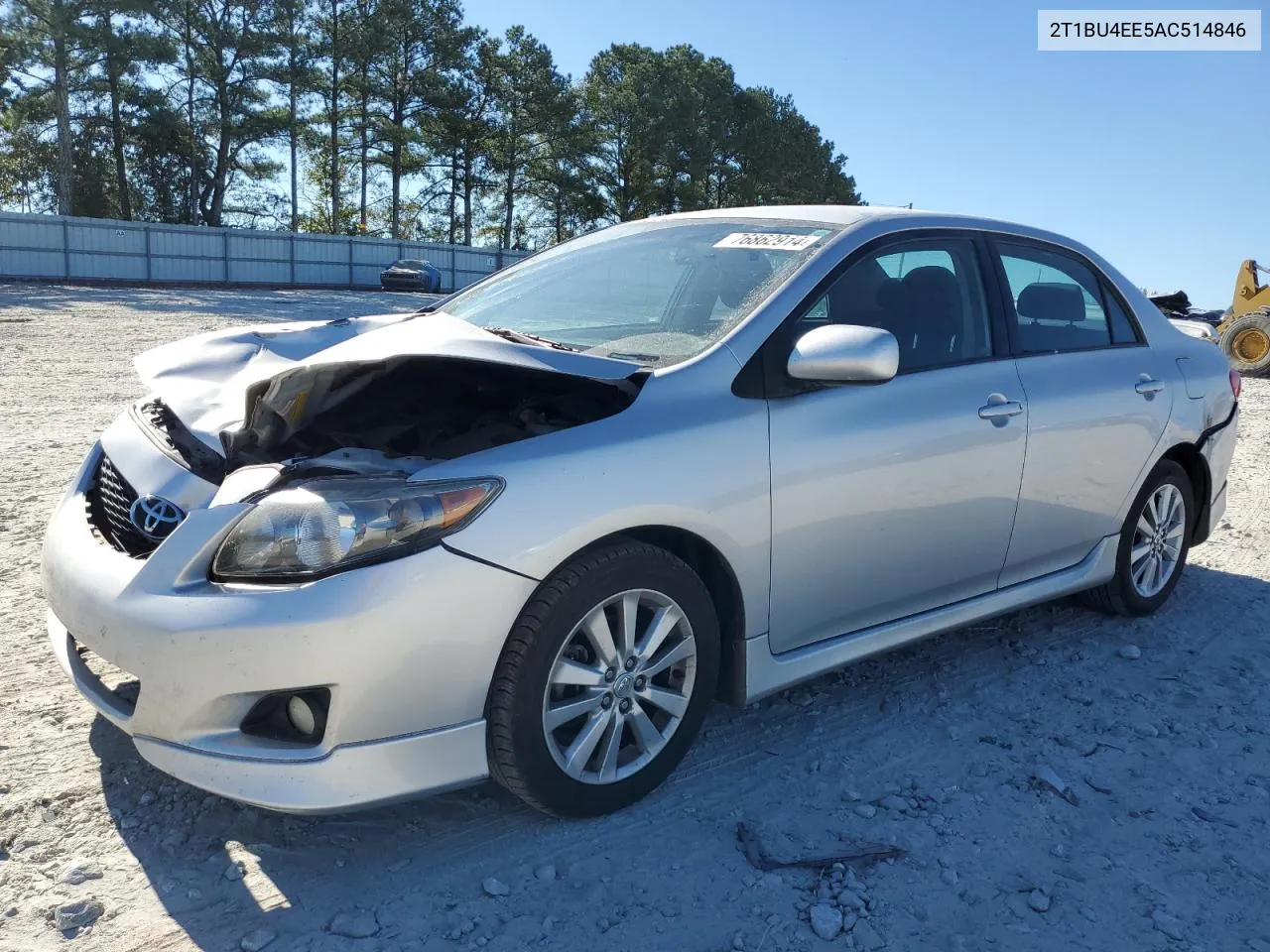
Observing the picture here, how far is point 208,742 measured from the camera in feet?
7.93

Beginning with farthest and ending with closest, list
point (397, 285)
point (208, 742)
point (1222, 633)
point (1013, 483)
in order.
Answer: point (397, 285) < point (1222, 633) < point (1013, 483) < point (208, 742)

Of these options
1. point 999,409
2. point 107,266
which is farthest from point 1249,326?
point 107,266

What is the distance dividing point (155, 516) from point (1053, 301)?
10.7 ft

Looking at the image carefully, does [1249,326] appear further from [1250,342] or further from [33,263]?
[33,263]

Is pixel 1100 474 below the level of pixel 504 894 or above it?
above

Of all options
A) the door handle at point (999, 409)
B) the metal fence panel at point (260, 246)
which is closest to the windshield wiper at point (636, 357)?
the door handle at point (999, 409)

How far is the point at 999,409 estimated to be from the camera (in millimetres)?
3627

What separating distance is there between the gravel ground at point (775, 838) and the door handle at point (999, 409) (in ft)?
3.24

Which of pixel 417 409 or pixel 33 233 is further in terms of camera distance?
pixel 33 233

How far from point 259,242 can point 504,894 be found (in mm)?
36121

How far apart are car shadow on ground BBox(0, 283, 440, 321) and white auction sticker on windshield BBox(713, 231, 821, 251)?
1577 cm

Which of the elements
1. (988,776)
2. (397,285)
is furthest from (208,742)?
(397,285)

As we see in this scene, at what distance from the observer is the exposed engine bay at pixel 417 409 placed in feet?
9.14

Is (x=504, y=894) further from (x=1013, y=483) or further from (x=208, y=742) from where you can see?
(x=1013, y=483)
